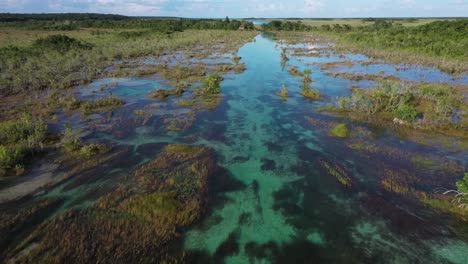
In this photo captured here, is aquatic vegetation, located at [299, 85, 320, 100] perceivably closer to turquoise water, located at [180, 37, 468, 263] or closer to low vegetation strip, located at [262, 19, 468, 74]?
turquoise water, located at [180, 37, 468, 263]

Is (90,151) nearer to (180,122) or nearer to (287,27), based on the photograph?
(180,122)

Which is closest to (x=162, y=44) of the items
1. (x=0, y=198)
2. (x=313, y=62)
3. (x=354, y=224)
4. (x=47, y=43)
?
(x=47, y=43)

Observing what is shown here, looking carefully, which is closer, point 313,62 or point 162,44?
point 313,62

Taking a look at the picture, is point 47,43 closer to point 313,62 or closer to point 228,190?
point 313,62

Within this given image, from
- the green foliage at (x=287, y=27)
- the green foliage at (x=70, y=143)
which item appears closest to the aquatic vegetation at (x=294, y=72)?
the green foliage at (x=70, y=143)

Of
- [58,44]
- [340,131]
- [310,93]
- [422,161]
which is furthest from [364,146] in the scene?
[58,44]

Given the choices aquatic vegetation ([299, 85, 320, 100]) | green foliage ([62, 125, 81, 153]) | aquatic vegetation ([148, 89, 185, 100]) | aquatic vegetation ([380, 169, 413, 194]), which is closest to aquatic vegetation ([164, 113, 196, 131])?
aquatic vegetation ([148, 89, 185, 100])
